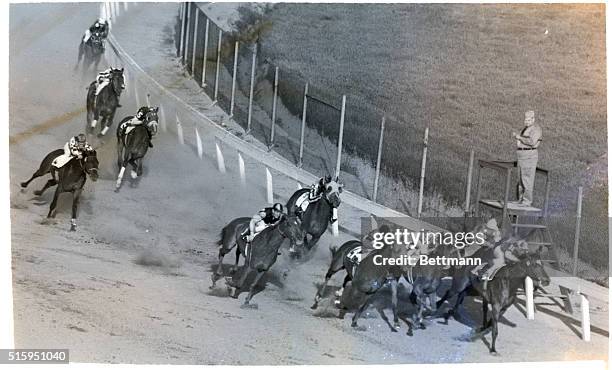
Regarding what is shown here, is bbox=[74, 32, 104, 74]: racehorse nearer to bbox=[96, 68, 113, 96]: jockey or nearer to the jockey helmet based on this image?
bbox=[96, 68, 113, 96]: jockey

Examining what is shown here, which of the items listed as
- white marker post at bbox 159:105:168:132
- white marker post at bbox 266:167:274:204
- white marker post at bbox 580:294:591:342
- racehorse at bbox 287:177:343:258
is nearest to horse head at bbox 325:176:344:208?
racehorse at bbox 287:177:343:258

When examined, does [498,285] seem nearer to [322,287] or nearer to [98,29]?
[322,287]

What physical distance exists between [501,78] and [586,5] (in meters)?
0.59

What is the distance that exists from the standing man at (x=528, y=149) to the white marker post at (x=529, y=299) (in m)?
0.45

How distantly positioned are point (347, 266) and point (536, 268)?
93 cm

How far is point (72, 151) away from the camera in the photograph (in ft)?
14.9

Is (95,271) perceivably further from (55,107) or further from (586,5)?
(586,5)

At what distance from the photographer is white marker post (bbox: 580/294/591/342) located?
4480mm

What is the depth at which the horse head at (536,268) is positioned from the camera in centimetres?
447

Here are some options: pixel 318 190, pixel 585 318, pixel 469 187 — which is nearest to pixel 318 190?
pixel 318 190

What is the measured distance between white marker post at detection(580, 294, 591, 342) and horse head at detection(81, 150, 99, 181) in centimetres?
251

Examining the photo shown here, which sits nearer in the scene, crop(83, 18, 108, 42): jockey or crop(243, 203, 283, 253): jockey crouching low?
crop(243, 203, 283, 253): jockey crouching low

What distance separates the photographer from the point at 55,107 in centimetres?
460

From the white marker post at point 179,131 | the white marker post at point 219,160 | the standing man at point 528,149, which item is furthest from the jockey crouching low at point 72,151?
the standing man at point 528,149
